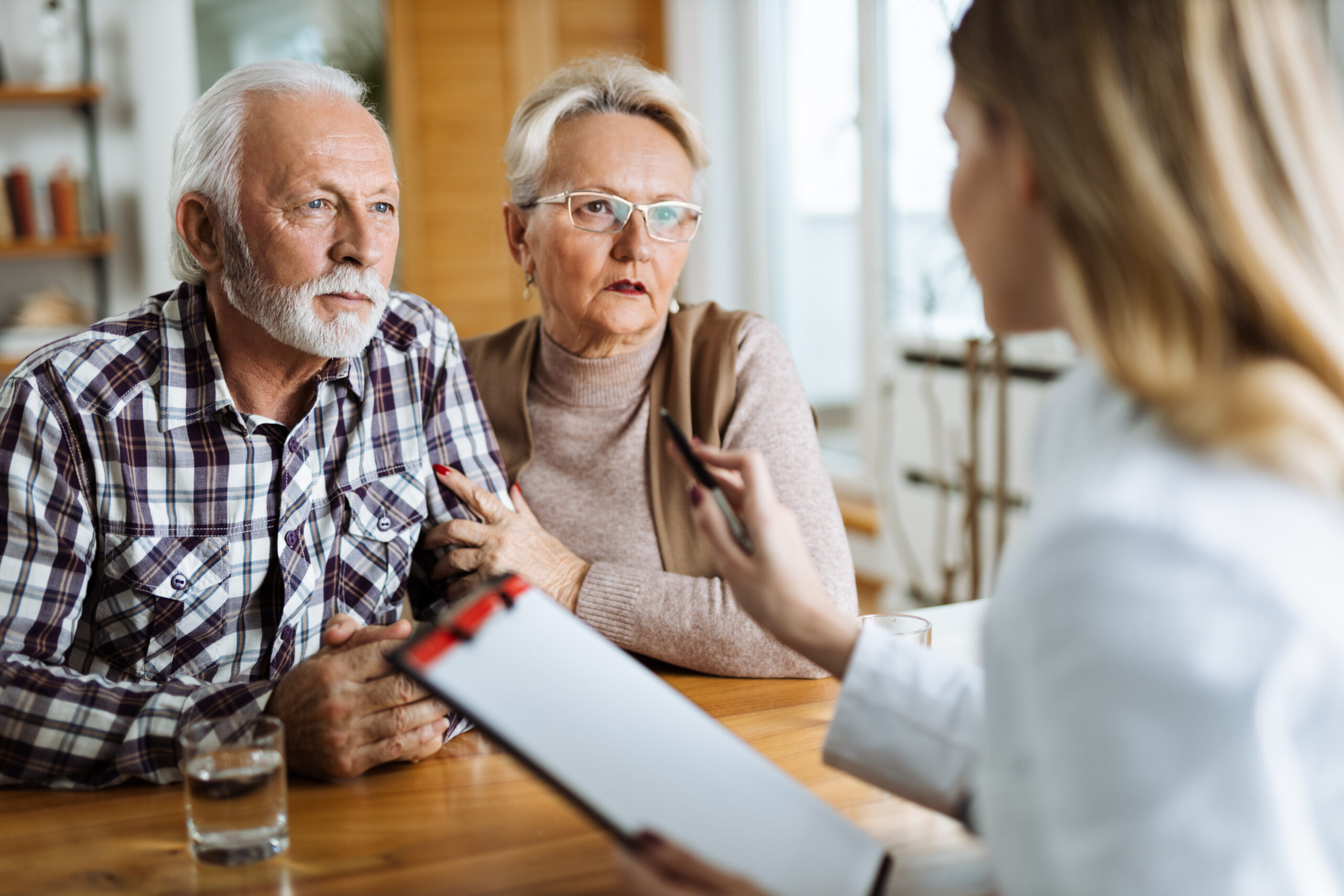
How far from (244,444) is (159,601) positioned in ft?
0.70

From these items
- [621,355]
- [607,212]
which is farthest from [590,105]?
[621,355]

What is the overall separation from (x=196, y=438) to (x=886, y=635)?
2.92 feet

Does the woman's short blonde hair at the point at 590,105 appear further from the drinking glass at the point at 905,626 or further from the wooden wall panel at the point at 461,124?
the wooden wall panel at the point at 461,124

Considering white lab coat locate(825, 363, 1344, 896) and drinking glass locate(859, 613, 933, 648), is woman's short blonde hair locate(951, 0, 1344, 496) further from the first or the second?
drinking glass locate(859, 613, 933, 648)

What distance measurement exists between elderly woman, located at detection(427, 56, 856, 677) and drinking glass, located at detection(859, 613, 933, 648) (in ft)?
1.14

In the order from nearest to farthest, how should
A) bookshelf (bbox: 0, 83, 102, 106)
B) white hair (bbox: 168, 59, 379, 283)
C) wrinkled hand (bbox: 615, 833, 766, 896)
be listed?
wrinkled hand (bbox: 615, 833, 766, 896) → white hair (bbox: 168, 59, 379, 283) → bookshelf (bbox: 0, 83, 102, 106)

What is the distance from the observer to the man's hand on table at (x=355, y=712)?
111 cm

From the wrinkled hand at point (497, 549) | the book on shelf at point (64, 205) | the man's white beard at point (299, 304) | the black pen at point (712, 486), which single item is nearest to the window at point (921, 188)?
the wrinkled hand at point (497, 549)

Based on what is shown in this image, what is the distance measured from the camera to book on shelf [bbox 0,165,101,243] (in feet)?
13.8

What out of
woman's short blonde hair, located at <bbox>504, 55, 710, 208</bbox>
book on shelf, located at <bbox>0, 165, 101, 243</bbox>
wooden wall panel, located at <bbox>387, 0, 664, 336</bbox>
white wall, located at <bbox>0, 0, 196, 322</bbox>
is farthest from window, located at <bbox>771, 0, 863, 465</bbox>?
book on shelf, located at <bbox>0, 165, 101, 243</bbox>

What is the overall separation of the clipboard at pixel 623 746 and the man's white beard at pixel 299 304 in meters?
0.68

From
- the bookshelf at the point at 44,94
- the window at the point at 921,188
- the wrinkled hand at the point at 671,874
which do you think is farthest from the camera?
the bookshelf at the point at 44,94

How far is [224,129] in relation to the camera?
1.48m

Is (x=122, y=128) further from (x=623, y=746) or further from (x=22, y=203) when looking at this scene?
(x=623, y=746)
